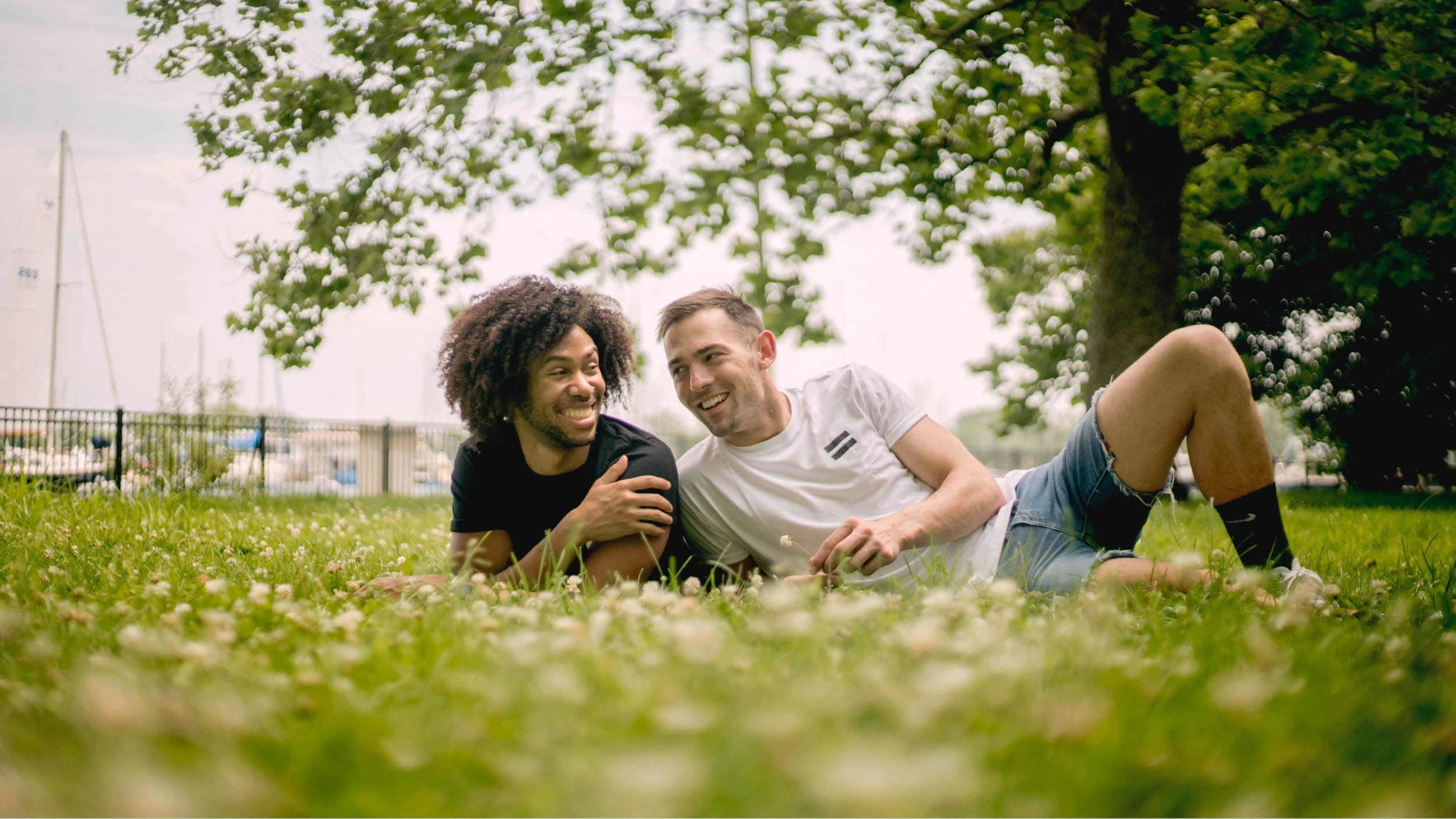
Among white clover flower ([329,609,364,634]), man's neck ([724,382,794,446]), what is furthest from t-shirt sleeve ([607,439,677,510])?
white clover flower ([329,609,364,634])

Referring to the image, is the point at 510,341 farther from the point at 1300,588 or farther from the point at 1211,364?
the point at 1300,588

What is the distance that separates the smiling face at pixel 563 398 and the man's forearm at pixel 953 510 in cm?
130

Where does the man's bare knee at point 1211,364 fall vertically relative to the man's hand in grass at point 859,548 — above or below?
above

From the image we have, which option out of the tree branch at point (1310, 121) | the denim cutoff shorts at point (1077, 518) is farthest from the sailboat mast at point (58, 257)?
the tree branch at point (1310, 121)

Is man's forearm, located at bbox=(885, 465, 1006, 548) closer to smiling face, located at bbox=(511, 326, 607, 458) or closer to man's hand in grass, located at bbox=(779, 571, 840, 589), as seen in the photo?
man's hand in grass, located at bbox=(779, 571, 840, 589)

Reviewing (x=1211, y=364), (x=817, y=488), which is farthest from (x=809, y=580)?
(x=1211, y=364)

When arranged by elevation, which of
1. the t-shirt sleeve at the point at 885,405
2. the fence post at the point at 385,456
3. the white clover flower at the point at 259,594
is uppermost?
the t-shirt sleeve at the point at 885,405

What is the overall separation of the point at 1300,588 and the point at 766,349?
2362mm

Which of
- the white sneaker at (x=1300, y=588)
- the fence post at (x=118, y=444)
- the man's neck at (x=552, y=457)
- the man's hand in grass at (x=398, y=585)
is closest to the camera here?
the white sneaker at (x=1300, y=588)

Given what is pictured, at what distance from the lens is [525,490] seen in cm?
386

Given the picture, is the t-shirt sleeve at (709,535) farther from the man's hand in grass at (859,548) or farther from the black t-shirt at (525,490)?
the man's hand in grass at (859,548)

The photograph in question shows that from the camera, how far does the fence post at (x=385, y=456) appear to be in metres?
22.9

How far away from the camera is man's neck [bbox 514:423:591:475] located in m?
3.85

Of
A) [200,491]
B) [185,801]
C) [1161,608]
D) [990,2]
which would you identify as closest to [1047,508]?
[1161,608]
